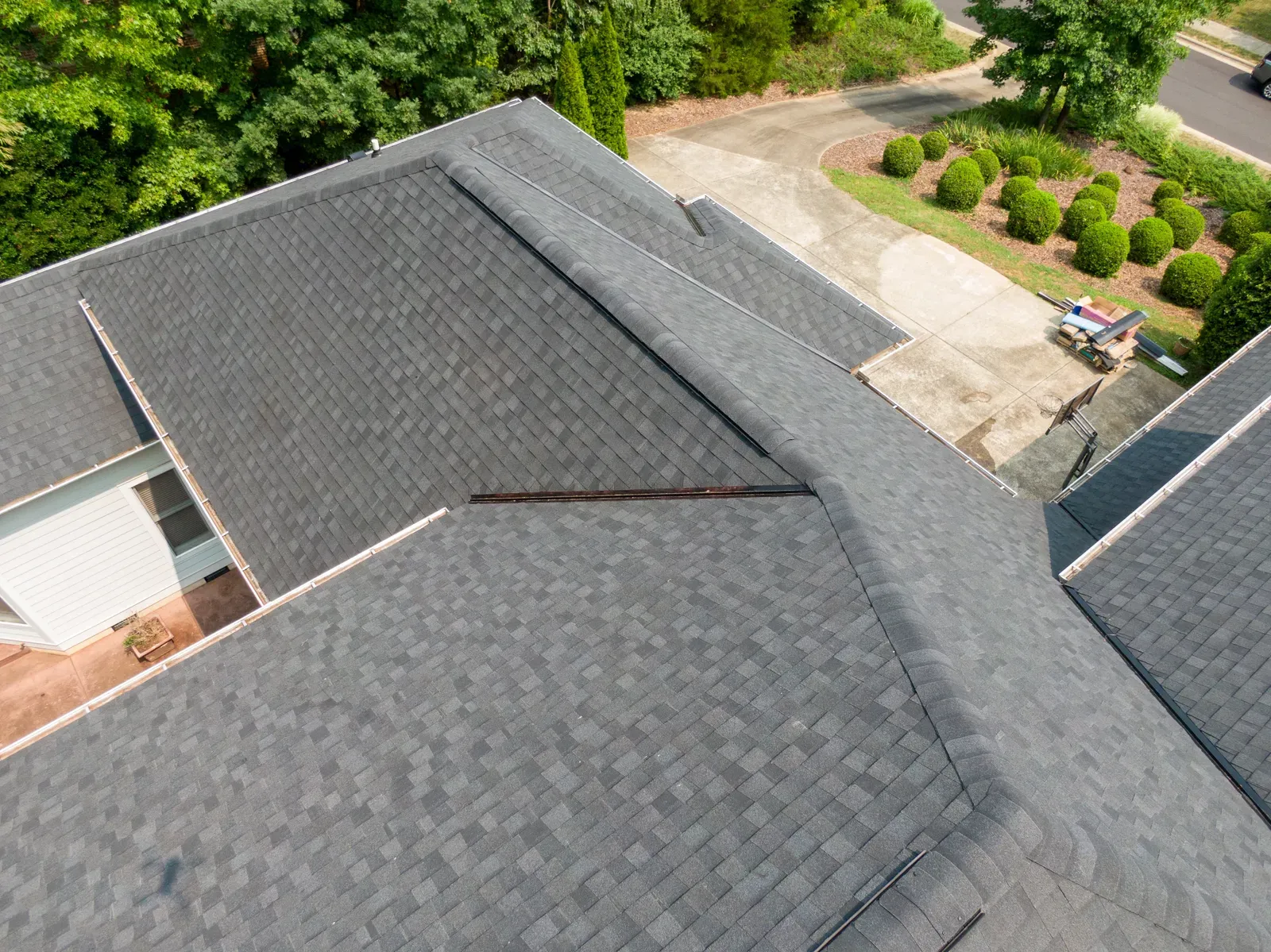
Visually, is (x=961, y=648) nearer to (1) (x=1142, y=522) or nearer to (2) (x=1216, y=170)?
(1) (x=1142, y=522)

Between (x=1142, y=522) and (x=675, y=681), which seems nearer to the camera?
(x=675, y=681)

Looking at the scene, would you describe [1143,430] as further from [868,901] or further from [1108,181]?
[1108,181]

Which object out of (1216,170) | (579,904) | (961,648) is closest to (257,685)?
(579,904)

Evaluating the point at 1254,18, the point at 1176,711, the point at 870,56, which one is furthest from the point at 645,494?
the point at 1254,18

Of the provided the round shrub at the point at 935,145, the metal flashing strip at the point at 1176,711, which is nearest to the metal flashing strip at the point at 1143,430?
the metal flashing strip at the point at 1176,711

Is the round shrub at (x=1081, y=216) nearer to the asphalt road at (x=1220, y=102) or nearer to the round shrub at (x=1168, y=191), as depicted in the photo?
the round shrub at (x=1168, y=191)

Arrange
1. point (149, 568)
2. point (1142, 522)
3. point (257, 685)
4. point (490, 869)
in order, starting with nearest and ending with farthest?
point (490, 869) < point (257, 685) < point (1142, 522) < point (149, 568)

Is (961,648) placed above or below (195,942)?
above
